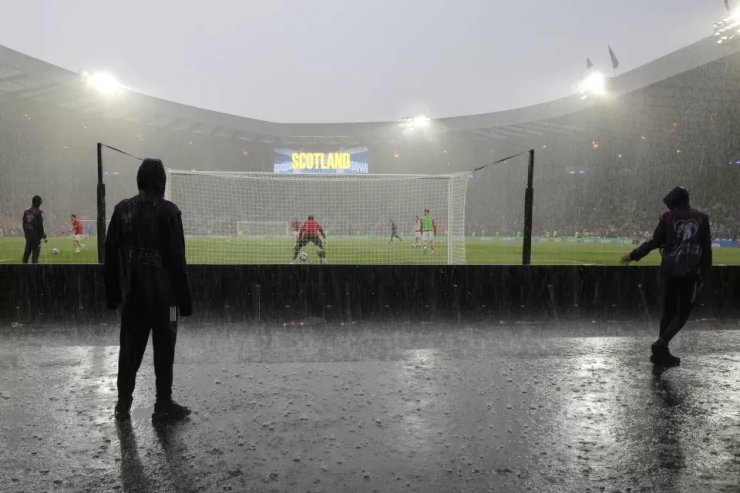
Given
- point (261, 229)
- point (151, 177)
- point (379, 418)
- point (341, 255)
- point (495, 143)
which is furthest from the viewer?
point (495, 143)

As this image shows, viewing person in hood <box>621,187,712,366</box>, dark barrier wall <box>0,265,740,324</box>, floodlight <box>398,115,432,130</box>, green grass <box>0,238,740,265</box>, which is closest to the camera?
person in hood <box>621,187,712,366</box>

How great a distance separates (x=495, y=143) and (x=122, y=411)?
57.5m

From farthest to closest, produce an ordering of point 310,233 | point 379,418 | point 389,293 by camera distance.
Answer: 1. point 310,233
2. point 389,293
3. point 379,418

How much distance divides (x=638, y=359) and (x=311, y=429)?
12.4 feet

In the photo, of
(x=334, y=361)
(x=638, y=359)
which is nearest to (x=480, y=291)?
(x=638, y=359)

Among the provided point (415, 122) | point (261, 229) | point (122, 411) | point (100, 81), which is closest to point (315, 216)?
point (261, 229)

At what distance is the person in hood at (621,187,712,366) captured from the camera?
5.63 m

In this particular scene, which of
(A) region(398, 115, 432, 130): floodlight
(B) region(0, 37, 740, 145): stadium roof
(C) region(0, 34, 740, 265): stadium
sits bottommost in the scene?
(C) region(0, 34, 740, 265): stadium

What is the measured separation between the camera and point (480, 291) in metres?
8.47

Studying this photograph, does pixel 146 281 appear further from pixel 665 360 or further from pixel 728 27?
pixel 728 27

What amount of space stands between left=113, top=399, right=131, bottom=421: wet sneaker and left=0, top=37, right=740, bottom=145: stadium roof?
37.3 meters

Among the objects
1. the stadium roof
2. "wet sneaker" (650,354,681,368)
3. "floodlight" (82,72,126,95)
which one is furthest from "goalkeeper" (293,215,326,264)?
"floodlight" (82,72,126,95)

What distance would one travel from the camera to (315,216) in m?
30.4

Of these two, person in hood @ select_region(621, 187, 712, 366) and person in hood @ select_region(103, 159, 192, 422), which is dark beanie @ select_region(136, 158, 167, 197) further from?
person in hood @ select_region(621, 187, 712, 366)
